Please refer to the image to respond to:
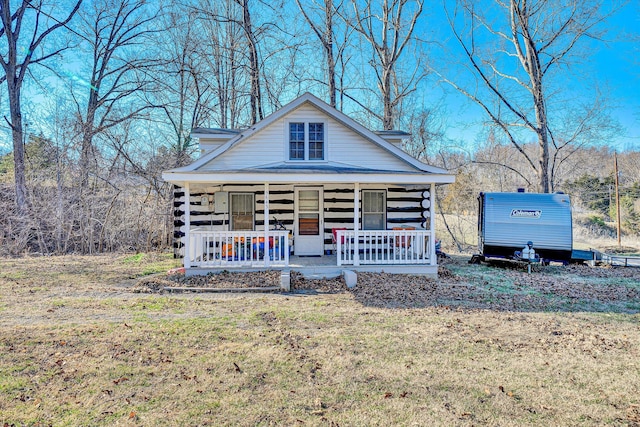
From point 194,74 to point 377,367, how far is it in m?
19.9

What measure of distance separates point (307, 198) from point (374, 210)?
231 centimetres

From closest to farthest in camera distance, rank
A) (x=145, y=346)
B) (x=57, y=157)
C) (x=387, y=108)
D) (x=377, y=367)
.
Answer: (x=377, y=367) < (x=145, y=346) < (x=57, y=157) < (x=387, y=108)

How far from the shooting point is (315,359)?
4.51m

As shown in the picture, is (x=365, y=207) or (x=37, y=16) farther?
(x=37, y=16)

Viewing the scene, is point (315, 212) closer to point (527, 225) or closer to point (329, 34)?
point (527, 225)

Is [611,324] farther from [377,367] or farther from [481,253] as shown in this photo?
[481,253]

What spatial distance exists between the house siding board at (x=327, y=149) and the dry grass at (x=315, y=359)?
450 cm

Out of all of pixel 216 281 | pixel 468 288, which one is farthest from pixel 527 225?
pixel 216 281

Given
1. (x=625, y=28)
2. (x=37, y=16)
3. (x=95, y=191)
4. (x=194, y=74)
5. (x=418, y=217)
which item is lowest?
(x=418, y=217)

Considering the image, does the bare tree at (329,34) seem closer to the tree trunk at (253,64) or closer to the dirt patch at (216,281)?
the tree trunk at (253,64)

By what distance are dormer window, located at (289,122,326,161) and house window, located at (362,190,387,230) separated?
7.25 feet

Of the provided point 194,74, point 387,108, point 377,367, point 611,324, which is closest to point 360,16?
point 387,108

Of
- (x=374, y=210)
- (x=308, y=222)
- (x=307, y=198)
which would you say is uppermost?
(x=307, y=198)

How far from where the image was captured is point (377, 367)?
169 inches
